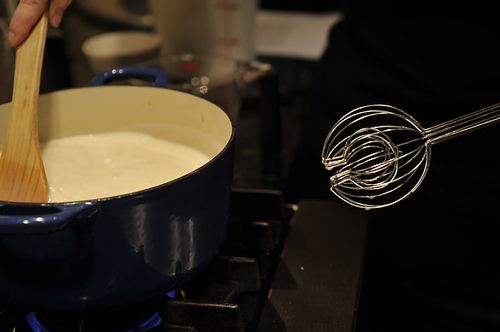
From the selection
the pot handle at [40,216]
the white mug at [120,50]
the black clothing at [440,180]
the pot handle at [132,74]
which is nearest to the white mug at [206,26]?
the white mug at [120,50]

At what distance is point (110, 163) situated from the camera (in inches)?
22.0

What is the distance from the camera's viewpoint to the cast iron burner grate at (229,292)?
18.0 inches

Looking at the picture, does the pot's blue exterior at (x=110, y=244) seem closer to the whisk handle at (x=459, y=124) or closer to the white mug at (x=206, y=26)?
the whisk handle at (x=459, y=124)

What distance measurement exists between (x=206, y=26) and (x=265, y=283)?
520 mm

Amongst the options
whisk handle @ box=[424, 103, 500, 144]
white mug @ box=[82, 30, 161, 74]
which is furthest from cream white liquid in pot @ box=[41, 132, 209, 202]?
white mug @ box=[82, 30, 161, 74]

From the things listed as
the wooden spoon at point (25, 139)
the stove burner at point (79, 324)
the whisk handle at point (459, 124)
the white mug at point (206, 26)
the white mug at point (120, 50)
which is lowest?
the stove burner at point (79, 324)

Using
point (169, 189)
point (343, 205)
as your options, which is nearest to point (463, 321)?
point (343, 205)

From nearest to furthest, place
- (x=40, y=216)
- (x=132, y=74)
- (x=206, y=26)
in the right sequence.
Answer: (x=40, y=216) → (x=132, y=74) → (x=206, y=26)

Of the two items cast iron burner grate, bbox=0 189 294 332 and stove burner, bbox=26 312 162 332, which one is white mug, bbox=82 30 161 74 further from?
stove burner, bbox=26 312 162 332

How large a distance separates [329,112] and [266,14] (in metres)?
0.83

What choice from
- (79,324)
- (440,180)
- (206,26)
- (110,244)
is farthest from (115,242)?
(206,26)

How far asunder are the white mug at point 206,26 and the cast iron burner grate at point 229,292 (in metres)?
0.40

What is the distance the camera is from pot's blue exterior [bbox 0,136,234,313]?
0.38 meters

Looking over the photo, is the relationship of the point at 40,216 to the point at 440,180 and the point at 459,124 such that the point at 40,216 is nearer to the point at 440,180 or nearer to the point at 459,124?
the point at 459,124
